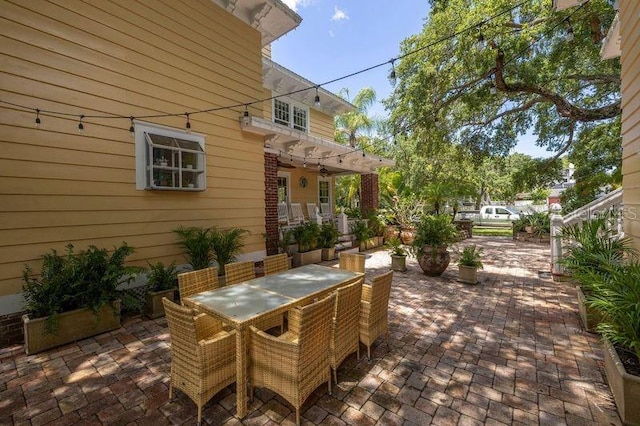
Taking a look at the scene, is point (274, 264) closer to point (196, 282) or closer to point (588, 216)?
point (196, 282)

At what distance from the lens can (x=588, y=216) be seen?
19.4ft

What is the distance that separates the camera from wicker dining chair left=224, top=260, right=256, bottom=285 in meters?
4.11

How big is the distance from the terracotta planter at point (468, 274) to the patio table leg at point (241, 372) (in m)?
5.50

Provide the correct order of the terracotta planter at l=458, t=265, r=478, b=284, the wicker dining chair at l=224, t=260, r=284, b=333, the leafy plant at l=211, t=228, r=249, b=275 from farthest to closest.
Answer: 1. the terracotta planter at l=458, t=265, r=478, b=284
2. the leafy plant at l=211, t=228, r=249, b=275
3. the wicker dining chair at l=224, t=260, r=284, b=333

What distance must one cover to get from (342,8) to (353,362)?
30.0 feet

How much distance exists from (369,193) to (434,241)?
5798 millimetres

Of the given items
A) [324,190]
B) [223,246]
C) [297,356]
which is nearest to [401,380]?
[297,356]

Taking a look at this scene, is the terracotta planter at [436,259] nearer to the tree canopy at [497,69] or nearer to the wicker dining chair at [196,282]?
the tree canopy at [497,69]

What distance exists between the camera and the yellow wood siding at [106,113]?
12.5 feet

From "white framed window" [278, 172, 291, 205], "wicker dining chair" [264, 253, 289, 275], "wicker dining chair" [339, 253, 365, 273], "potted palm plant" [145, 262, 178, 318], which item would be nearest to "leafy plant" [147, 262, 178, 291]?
"potted palm plant" [145, 262, 178, 318]

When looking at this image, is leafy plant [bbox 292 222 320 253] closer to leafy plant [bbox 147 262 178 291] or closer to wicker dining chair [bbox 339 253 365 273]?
wicker dining chair [bbox 339 253 365 273]

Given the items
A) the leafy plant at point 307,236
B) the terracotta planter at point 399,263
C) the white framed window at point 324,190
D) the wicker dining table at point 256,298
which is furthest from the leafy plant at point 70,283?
the white framed window at point 324,190

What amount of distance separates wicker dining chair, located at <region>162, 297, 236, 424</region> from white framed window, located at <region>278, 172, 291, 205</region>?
8.83m

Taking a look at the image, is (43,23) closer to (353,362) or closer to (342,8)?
(353,362)
